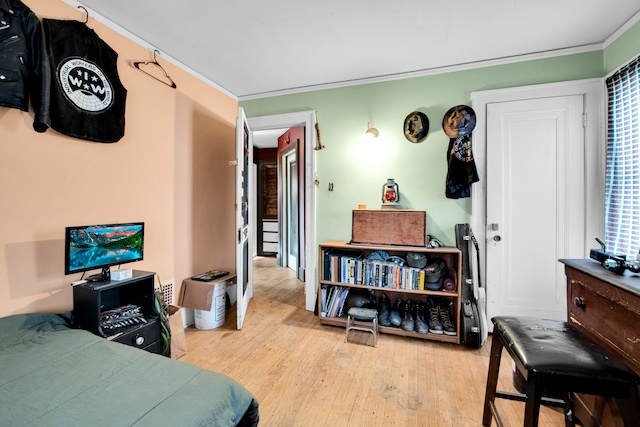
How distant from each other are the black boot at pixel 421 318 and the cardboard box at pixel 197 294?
1.92m

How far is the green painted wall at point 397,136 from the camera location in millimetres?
2467

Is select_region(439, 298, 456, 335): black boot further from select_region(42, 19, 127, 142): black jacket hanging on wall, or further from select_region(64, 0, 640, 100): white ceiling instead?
select_region(42, 19, 127, 142): black jacket hanging on wall

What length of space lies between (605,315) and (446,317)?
1404mm

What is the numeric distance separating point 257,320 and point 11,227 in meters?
1.98

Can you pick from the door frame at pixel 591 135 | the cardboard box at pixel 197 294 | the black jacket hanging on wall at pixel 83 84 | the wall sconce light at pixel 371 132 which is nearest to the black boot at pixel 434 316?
the door frame at pixel 591 135

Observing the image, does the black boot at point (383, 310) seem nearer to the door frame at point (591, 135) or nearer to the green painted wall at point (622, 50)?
the door frame at point (591, 135)

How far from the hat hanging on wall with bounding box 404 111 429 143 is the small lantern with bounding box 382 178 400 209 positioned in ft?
1.59

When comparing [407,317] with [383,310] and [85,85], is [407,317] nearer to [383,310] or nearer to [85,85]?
[383,310]

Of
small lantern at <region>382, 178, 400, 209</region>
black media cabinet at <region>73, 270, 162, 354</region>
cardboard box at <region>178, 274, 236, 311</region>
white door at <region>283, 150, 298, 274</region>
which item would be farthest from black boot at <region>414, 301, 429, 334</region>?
white door at <region>283, 150, 298, 274</region>

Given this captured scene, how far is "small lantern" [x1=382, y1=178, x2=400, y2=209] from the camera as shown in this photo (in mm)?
2682

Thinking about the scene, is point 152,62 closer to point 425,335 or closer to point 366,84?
point 366,84

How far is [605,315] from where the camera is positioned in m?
1.18

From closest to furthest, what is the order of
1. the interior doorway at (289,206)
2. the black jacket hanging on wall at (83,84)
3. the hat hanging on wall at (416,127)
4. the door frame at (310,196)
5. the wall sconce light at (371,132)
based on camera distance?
Result: 1. the black jacket hanging on wall at (83,84)
2. the hat hanging on wall at (416,127)
3. the wall sconce light at (371,132)
4. the door frame at (310,196)
5. the interior doorway at (289,206)

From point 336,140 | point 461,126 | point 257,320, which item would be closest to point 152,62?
point 336,140
